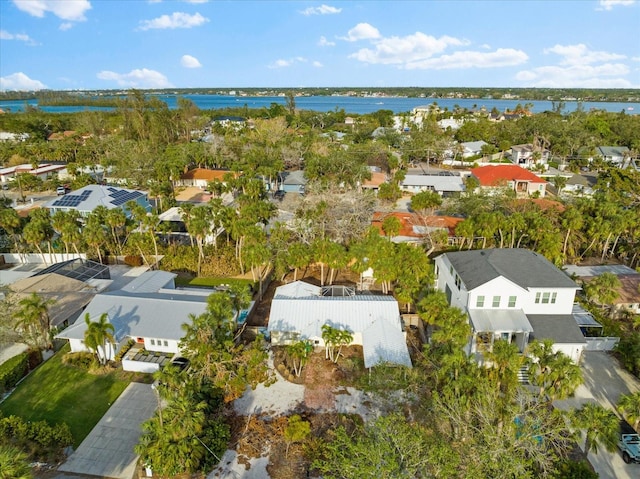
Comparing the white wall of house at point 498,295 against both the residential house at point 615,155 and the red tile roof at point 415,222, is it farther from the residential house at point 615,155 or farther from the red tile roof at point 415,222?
the residential house at point 615,155

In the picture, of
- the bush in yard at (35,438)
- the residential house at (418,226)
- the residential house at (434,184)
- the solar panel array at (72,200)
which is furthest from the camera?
the residential house at (434,184)

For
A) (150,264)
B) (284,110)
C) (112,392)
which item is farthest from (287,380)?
(284,110)

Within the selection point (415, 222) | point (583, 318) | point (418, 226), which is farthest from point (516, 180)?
point (583, 318)

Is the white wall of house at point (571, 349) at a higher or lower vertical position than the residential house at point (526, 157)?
lower

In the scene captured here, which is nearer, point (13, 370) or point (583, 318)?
point (13, 370)

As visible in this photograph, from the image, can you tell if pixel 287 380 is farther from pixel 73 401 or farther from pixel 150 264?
pixel 150 264

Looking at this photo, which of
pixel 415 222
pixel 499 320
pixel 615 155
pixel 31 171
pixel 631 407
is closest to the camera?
pixel 631 407

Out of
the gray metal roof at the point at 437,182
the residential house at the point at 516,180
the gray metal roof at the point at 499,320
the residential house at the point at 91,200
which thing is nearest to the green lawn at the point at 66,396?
the gray metal roof at the point at 499,320

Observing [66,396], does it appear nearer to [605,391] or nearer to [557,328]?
[557,328]
